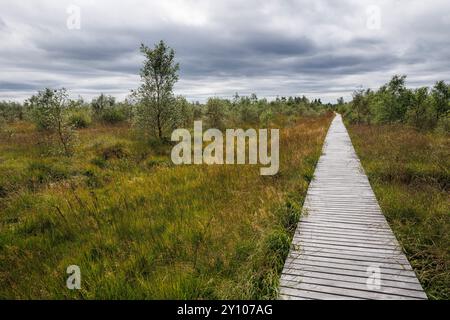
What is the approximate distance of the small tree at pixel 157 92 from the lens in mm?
14227

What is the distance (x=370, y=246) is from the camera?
4.10 meters

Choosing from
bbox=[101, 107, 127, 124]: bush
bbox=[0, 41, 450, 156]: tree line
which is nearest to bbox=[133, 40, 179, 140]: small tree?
bbox=[0, 41, 450, 156]: tree line

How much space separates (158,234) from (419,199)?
5.04 metres

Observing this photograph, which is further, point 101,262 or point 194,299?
point 101,262

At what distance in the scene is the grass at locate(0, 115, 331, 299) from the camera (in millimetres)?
3404

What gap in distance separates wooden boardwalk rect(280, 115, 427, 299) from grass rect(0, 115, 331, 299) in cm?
24

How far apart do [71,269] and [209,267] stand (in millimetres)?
1944

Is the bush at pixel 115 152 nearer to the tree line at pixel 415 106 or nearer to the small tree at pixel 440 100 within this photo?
the tree line at pixel 415 106

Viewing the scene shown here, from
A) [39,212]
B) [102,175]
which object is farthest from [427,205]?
[102,175]

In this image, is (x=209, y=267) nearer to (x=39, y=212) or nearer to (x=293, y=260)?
(x=293, y=260)

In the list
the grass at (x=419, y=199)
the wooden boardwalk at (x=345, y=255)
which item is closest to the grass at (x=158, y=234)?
the wooden boardwalk at (x=345, y=255)

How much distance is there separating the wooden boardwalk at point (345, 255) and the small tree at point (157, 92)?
10.3m

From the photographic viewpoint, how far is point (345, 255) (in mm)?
3900

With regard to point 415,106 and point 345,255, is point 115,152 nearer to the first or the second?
point 345,255
